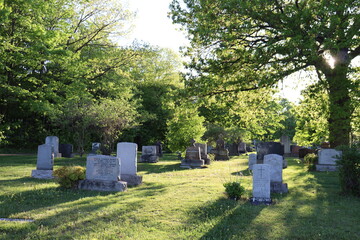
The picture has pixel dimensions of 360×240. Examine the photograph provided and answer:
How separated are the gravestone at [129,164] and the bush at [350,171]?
23.1 ft

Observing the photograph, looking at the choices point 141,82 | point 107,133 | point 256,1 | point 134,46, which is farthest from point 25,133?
point 256,1

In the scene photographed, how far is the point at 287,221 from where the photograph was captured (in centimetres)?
649

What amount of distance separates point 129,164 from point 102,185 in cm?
188

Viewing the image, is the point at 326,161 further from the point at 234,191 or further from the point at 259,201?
the point at 234,191

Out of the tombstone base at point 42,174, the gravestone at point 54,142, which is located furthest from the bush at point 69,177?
the gravestone at point 54,142

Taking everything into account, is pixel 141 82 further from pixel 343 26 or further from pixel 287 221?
pixel 287 221

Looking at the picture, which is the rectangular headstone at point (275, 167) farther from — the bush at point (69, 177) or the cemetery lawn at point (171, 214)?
the bush at point (69, 177)

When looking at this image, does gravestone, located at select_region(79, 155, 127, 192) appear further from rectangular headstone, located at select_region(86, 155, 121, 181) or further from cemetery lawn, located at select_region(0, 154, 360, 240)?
cemetery lawn, located at select_region(0, 154, 360, 240)

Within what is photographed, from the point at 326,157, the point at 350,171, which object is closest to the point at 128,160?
the point at 350,171

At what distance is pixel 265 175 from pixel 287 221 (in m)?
1.92

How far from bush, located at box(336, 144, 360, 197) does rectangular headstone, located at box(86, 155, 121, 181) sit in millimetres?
7230

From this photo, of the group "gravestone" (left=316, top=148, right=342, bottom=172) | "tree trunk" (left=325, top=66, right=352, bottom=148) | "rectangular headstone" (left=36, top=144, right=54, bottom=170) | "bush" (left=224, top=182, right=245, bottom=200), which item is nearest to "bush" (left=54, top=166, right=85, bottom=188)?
"rectangular headstone" (left=36, top=144, right=54, bottom=170)

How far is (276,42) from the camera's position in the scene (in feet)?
43.3

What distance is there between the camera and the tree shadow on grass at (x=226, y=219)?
5648 mm
